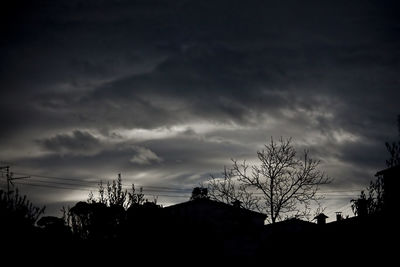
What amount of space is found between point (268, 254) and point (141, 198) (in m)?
10.2

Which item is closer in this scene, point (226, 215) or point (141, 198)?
point (141, 198)

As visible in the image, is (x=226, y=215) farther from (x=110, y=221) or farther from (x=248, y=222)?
(x=110, y=221)

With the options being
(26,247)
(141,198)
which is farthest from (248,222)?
(26,247)

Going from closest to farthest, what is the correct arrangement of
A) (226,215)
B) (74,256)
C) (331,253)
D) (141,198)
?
(331,253) < (74,256) < (141,198) < (226,215)

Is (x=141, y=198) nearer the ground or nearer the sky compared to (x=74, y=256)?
nearer the sky

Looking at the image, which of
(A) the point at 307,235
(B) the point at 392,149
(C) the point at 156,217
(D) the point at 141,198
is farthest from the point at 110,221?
(B) the point at 392,149

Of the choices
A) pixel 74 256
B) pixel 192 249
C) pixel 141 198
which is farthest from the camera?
pixel 141 198

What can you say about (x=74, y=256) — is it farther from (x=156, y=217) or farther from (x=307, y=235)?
(x=307, y=235)

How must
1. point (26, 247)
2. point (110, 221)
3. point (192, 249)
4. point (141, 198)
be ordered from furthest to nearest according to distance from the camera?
point (141, 198), point (110, 221), point (192, 249), point (26, 247)

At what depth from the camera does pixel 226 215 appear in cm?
4300

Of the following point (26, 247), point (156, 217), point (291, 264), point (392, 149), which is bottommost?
point (291, 264)

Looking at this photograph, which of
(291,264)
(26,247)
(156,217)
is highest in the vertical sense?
(156,217)

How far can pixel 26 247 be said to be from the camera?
12820 millimetres

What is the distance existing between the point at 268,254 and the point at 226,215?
26.5 m
